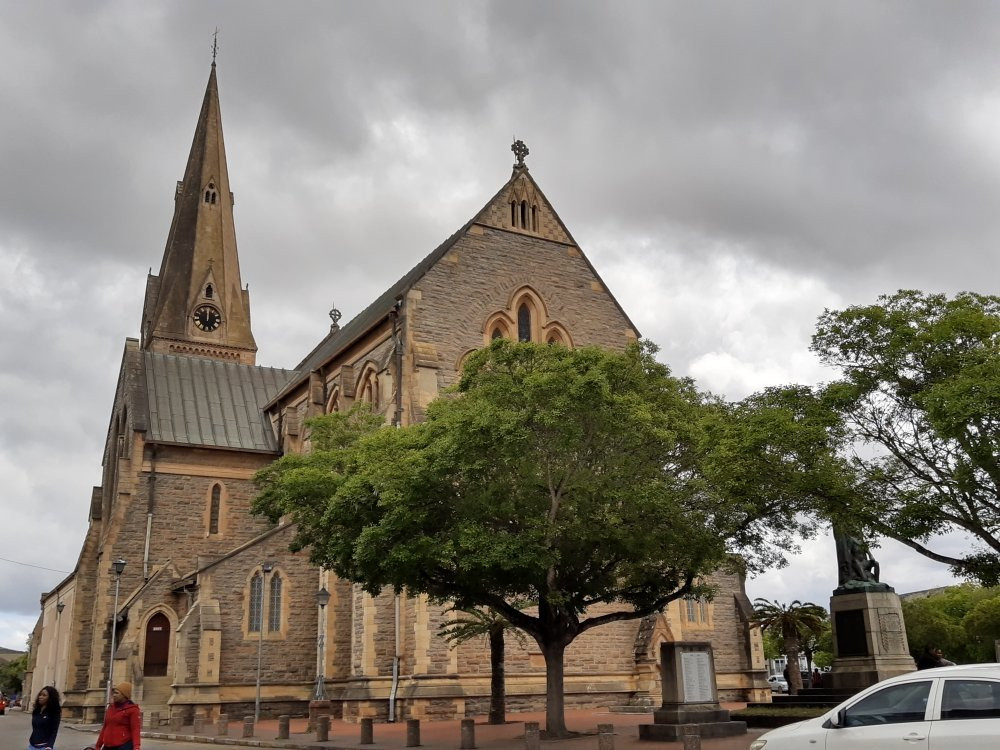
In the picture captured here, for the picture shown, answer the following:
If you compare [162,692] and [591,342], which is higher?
[591,342]

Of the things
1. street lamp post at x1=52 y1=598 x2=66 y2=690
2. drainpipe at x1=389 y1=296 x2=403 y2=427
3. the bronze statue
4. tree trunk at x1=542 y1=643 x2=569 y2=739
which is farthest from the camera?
street lamp post at x1=52 y1=598 x2=66 y2=690

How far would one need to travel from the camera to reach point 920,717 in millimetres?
8930

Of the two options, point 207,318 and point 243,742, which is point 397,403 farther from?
point 207,318

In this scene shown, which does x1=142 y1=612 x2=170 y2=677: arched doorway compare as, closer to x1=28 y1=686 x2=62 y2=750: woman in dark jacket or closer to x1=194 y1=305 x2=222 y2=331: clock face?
x1=28 y1=686 x2=62 y2=750: woman in dark jacket

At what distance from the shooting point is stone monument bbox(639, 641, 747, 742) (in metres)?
18.1

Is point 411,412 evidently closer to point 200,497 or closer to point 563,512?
point 563,512

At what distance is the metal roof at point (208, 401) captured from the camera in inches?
1626

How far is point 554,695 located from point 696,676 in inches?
114

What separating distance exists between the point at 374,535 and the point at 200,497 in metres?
23.6

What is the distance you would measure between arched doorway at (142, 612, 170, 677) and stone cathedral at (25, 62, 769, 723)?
0.07m

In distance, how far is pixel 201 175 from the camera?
67438 millimetres

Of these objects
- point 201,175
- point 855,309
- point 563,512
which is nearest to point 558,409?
point 563,512

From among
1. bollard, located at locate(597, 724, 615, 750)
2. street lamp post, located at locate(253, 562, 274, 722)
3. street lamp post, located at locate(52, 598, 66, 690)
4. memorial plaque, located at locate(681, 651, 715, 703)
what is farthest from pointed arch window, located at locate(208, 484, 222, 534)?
bollard, located at locate(597, 724, 615, 750)

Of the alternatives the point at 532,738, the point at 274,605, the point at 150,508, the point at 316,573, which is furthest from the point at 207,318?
the point at 532,738
